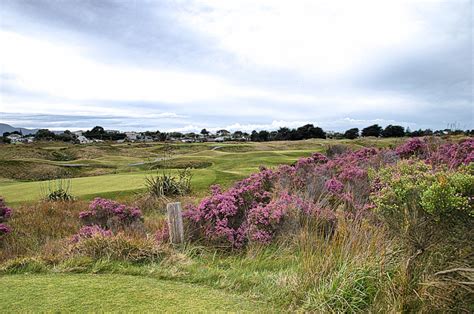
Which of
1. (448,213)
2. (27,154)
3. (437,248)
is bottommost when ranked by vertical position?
(27,154)

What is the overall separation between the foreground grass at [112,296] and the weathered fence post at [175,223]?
164 centimetres

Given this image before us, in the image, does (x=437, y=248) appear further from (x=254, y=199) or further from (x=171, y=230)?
(x=254, y=199)

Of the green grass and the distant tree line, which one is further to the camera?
the distant tree line

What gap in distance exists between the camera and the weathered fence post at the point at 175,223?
242 inches

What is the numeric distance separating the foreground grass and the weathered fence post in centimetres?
164

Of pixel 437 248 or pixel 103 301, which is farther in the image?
pixel 103 301

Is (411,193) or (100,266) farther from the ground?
(411,193)

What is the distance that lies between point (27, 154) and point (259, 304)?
44521mm

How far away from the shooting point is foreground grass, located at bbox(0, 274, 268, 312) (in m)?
3.70

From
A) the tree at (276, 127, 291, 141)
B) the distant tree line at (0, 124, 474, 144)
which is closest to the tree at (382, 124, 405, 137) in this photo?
the distant tree line at (0, 124, 474, 144)

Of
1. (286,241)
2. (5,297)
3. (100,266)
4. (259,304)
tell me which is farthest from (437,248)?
(5,297)

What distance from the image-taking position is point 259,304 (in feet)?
12.7

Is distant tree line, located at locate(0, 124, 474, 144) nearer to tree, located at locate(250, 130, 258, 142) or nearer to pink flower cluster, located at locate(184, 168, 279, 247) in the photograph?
tree, located at locate(250, 130, 258, 142)

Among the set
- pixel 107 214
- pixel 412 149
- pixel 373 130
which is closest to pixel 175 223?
pixel 107 214
